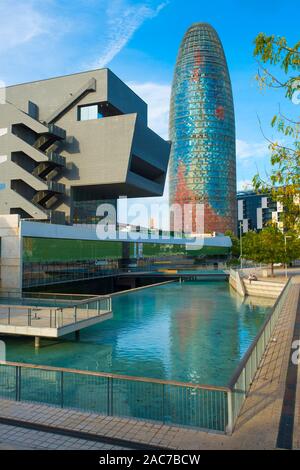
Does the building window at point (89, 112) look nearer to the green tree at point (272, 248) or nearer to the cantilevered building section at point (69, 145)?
the cantilevered building section at point (69, 145)

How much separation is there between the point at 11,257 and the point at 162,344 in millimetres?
16216

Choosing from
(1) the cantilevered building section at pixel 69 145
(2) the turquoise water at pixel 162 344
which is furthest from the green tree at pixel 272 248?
(2) the turquoise water at pixel 162 344

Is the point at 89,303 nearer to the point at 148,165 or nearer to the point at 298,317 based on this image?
the point at 298,317

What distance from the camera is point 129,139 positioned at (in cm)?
4419

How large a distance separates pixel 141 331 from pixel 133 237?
3232 centimetres

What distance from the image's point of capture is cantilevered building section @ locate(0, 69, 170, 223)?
4444 centimetres

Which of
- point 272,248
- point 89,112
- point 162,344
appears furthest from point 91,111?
point 162,344

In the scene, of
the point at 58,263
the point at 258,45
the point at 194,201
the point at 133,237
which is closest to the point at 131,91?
the point at 133,237

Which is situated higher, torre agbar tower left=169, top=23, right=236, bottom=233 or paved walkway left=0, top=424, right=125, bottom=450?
torre agbar tower left=169, top=23, right=236, bottom=233

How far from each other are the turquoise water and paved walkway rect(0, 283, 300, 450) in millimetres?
5265

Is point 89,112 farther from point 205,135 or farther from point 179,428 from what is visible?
point 205,135

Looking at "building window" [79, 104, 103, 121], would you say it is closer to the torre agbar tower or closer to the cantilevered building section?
the cantilevered building section

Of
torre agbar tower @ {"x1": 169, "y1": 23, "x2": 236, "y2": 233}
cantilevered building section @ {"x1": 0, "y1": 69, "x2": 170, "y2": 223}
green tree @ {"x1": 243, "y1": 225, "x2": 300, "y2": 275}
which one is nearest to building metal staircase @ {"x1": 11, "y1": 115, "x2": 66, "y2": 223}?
cantilevered building section @ {"x1": 0, "y1": 69, "x2": 170, "y2": 223}

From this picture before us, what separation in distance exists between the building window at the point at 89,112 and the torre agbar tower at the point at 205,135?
119 m
